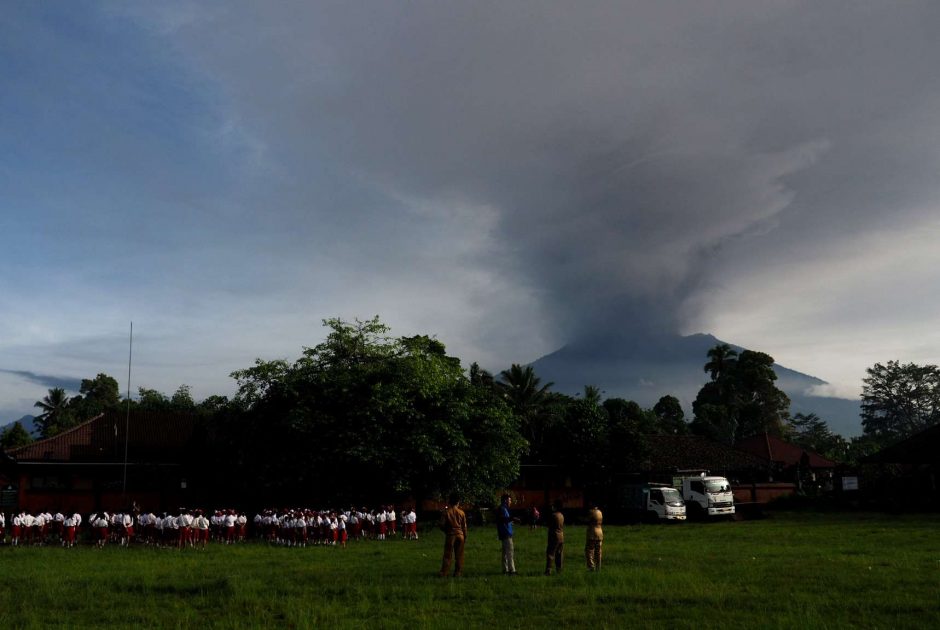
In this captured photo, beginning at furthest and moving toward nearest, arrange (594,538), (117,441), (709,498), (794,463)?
(794,463)
(117,441)
(709,498)
(594,538)

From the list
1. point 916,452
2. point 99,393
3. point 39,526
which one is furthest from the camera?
point 99,393

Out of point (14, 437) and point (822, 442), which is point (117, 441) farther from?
point (822, 442)

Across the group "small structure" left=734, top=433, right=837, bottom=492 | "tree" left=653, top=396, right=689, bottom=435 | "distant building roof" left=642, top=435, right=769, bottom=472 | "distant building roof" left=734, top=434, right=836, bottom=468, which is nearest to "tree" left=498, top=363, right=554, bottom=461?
"distant building roof" left=642, top=435, right=769, bottom=472

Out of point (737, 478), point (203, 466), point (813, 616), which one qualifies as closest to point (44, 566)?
point (813, 616)

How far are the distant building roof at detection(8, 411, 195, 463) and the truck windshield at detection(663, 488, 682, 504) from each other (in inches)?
1076

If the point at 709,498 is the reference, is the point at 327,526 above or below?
below

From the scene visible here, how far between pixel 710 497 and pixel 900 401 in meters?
87.8

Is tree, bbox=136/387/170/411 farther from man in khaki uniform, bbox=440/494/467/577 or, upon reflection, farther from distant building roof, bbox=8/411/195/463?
man in khaki uniform, bbox=440/494/467/577

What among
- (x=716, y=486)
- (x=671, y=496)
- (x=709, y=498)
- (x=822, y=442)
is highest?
(x=822, y=442)

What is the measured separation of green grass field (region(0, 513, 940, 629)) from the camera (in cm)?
1127

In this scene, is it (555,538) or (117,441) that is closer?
(555,538)

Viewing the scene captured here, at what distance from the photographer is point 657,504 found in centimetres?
3628

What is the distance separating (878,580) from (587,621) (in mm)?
6709

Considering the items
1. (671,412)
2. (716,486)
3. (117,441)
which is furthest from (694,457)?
(671,412)
